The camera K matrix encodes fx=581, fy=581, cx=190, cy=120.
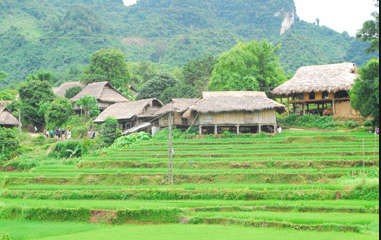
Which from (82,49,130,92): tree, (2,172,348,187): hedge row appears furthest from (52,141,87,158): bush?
(82,49,130,92): tree

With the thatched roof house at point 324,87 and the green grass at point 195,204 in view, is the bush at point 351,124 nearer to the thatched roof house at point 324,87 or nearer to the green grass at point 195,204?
the thatched roof house at point 324,87

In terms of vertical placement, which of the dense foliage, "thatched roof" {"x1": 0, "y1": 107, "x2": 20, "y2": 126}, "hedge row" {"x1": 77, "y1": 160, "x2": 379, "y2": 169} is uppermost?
"thatched roof" {"x1": 0, "y1": 107, "x2": 20, "y2": 126}

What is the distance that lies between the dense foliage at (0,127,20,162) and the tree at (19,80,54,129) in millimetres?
10583

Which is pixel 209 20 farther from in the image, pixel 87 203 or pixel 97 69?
pixel 87 203

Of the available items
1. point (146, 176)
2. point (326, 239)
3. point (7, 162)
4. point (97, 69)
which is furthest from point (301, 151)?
point (97, 69)

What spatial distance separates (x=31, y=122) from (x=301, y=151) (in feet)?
91.7

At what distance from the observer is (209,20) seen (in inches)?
5207

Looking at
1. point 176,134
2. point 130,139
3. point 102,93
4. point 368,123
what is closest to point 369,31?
point 368,123

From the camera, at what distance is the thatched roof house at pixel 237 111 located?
3822 cm

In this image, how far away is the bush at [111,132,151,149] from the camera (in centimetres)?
3862

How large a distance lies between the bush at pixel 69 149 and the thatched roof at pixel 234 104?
7853 mm

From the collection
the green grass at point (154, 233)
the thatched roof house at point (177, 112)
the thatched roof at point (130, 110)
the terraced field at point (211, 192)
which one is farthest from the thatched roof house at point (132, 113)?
the green grass at point (154, 233)

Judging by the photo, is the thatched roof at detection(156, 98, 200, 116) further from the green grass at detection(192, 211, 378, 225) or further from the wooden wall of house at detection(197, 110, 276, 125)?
the green grass at detection(192, 211, 378, 225)

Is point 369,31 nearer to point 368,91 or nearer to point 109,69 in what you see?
point 368,91
